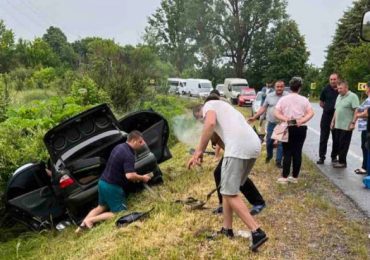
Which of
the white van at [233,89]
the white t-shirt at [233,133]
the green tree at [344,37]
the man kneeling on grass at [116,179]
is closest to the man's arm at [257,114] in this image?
the man kneeling on grass at [116,179]

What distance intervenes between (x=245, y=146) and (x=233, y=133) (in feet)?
0.60

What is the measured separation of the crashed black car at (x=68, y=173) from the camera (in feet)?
24.1

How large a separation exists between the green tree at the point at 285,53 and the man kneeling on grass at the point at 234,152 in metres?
48.2

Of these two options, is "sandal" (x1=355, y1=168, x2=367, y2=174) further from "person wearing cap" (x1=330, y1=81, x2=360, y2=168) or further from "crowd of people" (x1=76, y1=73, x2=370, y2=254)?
"person wearing cap" (x1=330, y1=81, x2=360, y2=168)

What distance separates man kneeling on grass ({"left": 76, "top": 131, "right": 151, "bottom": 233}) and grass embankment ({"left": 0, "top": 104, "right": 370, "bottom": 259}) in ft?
0.89

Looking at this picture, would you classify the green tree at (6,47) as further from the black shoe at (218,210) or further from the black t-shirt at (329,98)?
the black shoe at (218,210)

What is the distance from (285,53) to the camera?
2122 inches

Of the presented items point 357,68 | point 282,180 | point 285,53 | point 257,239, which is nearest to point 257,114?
point 282,180

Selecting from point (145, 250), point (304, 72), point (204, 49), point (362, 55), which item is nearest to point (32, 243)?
point (145, 250)

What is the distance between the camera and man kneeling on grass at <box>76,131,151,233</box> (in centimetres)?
671

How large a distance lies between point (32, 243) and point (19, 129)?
11.1 ft

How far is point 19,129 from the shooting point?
32.2 feet

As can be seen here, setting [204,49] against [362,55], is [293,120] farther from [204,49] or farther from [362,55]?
[204,49]

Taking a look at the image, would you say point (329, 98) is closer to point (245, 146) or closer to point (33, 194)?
point (245, 146)
